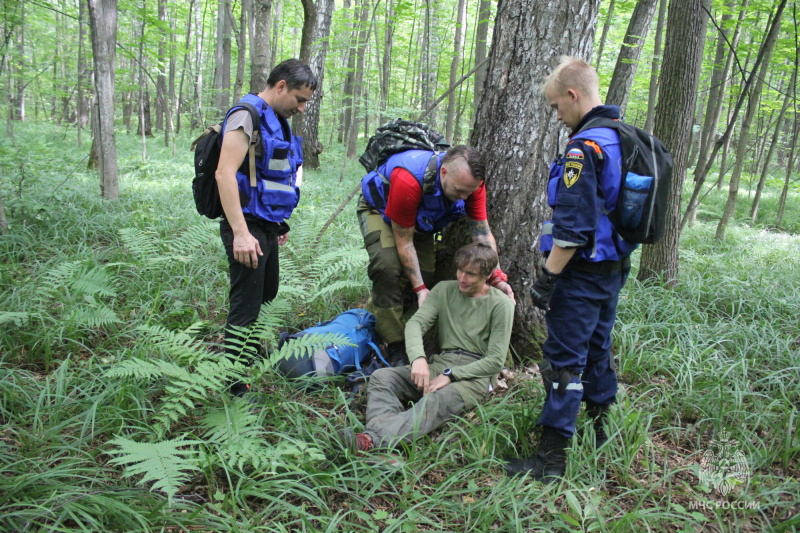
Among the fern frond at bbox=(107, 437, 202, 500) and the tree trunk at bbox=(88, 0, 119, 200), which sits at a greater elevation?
the tree trunk at bbox=(88, 0, 119, 200)

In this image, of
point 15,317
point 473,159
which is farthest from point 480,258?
point 15,317

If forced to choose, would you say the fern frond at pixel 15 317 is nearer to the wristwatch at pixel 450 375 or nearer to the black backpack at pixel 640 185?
the wristwatch at pixel 450 375

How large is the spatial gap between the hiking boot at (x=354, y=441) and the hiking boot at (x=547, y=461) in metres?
0.75

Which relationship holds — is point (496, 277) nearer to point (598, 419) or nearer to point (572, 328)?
point (572, 328)

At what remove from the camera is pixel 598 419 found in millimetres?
2625

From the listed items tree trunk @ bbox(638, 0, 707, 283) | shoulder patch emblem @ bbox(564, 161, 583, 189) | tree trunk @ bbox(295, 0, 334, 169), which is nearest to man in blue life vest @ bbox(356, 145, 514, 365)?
shoulder patch emblem @ bbox(564, 161, 583, 189)

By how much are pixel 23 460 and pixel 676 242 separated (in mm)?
5572

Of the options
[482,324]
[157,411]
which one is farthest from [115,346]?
[482,324]

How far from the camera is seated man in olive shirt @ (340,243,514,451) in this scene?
103 inches

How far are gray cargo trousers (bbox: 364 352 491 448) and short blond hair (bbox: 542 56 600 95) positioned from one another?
1.70 metres

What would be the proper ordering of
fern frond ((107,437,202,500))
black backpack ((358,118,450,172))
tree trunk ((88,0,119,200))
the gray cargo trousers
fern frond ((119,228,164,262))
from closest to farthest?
fern frond ((107,437,202,500)) → the gray cargo trousers → black backpack ((358,118,450,172)) → fern frond ((119,228,164,262)) → tree trunk ((88,0,119,200))

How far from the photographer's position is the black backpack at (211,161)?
104 inches

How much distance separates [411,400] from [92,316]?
229cm

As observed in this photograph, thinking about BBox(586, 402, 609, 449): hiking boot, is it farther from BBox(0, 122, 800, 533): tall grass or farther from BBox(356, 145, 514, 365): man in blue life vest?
BBox(356, 145, 514, 365): man in blue life vest
